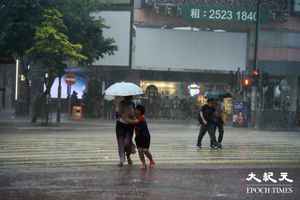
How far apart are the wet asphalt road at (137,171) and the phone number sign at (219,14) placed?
2950cm

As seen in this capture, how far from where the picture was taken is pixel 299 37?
54.1 meters

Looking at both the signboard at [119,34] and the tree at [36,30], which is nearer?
the tree at [36,30]

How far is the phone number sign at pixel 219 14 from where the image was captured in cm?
5206

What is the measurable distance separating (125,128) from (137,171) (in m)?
1.50

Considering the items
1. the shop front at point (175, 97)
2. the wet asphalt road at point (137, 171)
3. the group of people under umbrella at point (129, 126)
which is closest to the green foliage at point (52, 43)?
the wet asphalt road at point (137, 171)

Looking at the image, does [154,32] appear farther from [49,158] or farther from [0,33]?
[49,158]

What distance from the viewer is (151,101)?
5197cm

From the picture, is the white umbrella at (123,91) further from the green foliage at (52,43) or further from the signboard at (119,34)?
the signboard at (119,34)

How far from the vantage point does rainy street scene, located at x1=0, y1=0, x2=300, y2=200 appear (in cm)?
1309

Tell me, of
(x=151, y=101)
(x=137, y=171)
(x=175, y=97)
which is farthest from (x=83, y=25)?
(x=137, y=171)

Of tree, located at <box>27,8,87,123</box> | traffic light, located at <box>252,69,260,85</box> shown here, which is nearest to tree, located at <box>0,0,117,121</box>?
tree, located at <box>27,8,87,123</box>

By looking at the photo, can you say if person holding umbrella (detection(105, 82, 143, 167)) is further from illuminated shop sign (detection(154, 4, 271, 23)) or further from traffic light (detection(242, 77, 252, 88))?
illuminated shop sign (detection(154, 4, 271, 23))

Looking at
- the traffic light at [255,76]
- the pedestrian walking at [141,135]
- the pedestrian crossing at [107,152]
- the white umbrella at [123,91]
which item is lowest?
the pedestrian crossing at [107,152]

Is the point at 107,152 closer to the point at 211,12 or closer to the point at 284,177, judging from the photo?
the point at 284,177
